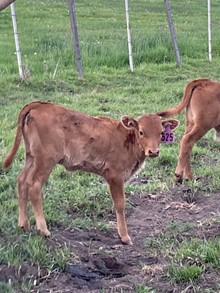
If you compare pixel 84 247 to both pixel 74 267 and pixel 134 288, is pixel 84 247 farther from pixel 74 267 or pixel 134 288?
pixel 134 288

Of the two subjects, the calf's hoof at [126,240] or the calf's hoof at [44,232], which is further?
the calf's hoof at [126,240]

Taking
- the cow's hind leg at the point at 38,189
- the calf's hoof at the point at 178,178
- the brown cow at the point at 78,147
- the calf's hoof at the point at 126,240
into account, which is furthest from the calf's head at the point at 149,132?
the calf's hoof at the point at 178,178

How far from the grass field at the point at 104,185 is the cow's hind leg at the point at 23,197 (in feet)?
0.27

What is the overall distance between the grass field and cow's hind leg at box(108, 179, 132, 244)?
89 mm

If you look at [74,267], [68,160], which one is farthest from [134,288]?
[68,160]

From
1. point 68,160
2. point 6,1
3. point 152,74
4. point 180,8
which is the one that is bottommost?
point 180,8

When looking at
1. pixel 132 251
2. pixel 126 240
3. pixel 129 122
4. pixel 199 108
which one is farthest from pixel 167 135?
pixel 199 108

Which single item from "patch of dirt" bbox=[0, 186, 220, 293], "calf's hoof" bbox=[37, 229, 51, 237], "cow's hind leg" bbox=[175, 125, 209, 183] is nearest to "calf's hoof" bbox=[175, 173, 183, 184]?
"cow's hind leg" bbox=[175, 125, 209, 183]

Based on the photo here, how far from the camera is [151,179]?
8.17m

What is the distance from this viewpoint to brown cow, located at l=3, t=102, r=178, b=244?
20.0 ft

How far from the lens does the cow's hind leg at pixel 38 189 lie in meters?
6.04

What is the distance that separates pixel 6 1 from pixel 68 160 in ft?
6.48

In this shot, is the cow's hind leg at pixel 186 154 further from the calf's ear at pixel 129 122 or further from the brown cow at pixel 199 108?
the calf's ear at pixel 129 122

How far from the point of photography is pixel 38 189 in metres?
6.05
